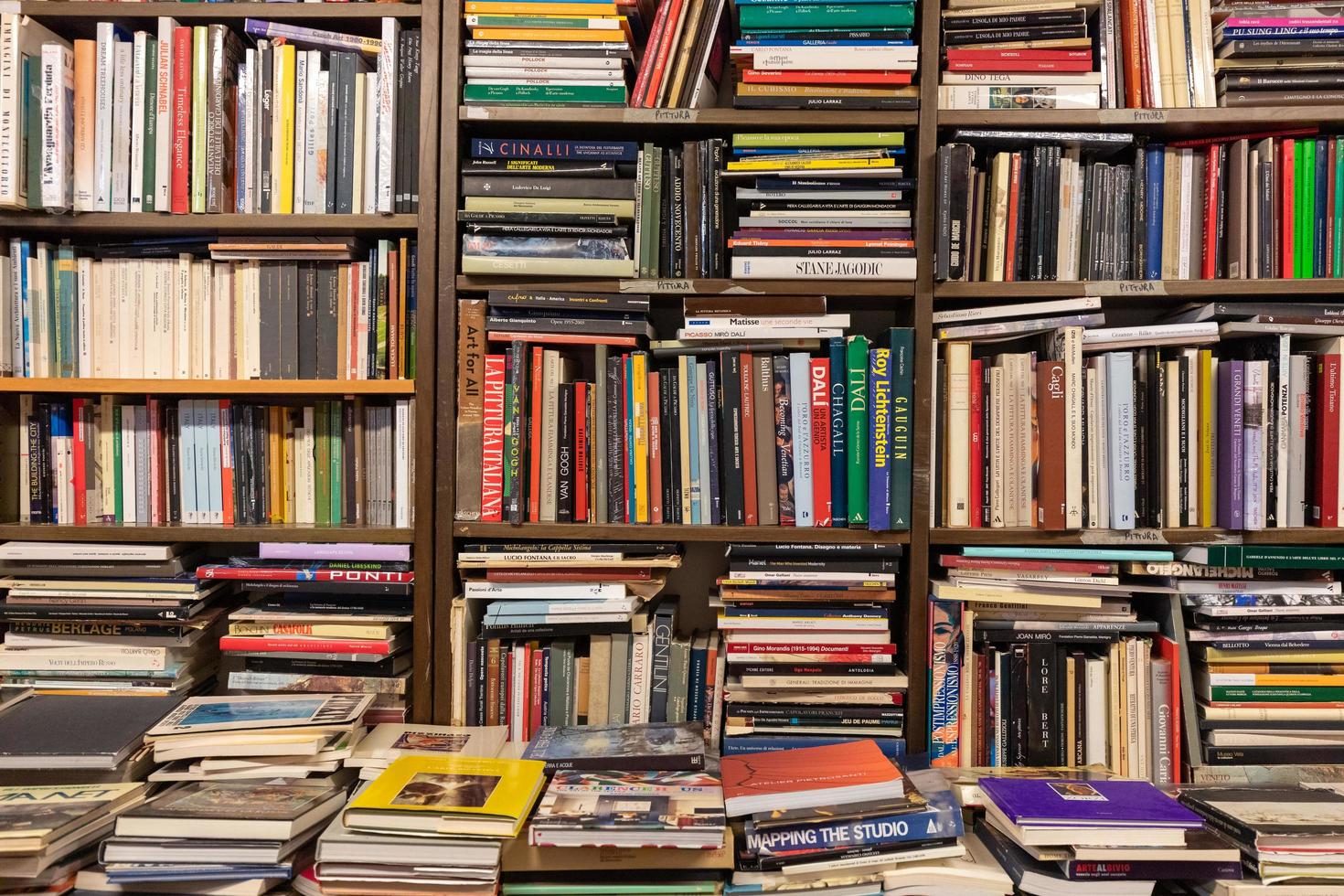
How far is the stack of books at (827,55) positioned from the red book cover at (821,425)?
50cm

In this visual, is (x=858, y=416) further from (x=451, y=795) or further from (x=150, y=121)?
(x=150, y=121)

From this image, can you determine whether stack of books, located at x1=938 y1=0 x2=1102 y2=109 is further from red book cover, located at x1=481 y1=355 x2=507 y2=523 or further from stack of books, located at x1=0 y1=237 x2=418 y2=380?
stack of books, located at x1=0 y1=237 x2=418 y2=380

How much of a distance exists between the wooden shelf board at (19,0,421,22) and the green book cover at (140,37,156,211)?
2.7 inches

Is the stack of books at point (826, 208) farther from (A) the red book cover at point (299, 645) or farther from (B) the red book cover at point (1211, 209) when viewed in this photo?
(A) the red book cover at point (299, 645)

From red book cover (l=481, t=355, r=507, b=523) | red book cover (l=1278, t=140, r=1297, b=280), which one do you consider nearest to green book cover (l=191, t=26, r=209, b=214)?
red book cover (l=481, t=355, r=507, b=523)

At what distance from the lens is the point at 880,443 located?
167 centimetres

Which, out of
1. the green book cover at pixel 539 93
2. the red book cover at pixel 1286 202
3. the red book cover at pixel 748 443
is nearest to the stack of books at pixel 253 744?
the red book cover at pixel 748 443

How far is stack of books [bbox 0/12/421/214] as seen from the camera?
5.60 ft

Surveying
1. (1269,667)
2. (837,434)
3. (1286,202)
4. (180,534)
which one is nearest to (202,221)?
(180,534)

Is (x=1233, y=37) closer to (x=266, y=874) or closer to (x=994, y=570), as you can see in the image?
(x=994, y=570)

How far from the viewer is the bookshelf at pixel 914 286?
1.66 metres

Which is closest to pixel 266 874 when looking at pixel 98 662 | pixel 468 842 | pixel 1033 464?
pixel 468 842

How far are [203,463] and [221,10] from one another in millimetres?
877

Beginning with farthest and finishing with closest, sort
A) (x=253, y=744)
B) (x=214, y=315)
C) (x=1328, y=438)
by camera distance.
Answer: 1. (x=214, y=315)
2. (x=1328, y=438)
3. (x=253, y=744)
